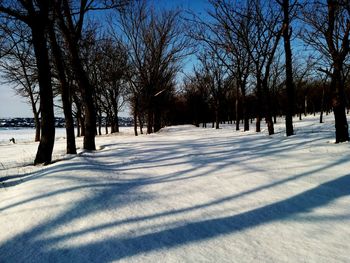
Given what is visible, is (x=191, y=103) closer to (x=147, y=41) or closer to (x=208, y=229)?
(x=147, y=41)

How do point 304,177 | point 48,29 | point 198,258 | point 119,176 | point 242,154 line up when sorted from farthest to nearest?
point 48,29 < point 242,154 < point 119,176 < point 304,177 < point 198,258

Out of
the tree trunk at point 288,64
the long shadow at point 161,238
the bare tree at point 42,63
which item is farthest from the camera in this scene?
the tree trunk at point 288,64

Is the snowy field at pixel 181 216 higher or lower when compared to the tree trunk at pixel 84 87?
lower

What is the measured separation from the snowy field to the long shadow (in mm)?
10

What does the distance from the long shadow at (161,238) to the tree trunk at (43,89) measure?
221 inches

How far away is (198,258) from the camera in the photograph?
260 cm

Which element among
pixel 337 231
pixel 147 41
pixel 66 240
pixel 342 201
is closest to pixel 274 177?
pixel 342 201

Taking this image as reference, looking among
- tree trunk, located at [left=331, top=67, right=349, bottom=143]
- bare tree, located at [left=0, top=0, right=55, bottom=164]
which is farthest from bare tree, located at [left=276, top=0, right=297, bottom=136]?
bare tree, located at [left=0, top=0, right=55, bottom=164]

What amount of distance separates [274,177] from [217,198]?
5.13ft

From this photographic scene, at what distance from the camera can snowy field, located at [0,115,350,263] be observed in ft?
8.82

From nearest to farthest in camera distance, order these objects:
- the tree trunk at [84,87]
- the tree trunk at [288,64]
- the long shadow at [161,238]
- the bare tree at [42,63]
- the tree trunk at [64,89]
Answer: the long shadow at [161,238], the bare tree at [42,63], the tree trunk at [64,89], the tree trunk at [84,87], the tree trunk at [288,64]

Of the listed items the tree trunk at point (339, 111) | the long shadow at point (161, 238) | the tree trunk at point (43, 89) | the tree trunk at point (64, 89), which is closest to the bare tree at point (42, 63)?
the tree trunk at point (43, 89)

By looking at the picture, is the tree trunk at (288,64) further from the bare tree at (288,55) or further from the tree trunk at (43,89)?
the tree trunk at (43,89)

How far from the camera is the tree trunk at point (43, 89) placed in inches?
315
